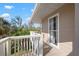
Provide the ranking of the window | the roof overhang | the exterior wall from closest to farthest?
the roof overhang < the exterior wall < the window

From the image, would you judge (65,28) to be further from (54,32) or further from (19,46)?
(19,46)

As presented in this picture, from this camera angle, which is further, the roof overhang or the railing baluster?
the railing baluster

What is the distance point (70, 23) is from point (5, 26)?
52.1 inches

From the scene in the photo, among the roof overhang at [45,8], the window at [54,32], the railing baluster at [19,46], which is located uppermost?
the roof overhang at [45,8]

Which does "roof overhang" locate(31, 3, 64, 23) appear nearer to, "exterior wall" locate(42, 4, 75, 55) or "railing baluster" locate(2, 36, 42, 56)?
"exterior wall" locate(42, 4, 75, 55)

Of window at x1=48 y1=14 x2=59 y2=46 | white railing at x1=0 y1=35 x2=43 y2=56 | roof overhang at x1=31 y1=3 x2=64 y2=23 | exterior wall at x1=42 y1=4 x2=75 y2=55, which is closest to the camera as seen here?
roof overhang at x1=31 y1=3 x2=64 y2=23

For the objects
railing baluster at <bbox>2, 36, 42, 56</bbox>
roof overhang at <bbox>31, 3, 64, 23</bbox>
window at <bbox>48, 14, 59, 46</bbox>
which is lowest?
railing baluster at <bbox>2, 36, 42, 56</bbox>

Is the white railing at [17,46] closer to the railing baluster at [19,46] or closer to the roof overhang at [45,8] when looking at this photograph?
the railing baluster at [19,46]

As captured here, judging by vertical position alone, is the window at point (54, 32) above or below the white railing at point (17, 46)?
above

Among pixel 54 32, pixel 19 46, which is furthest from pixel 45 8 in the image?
Result: pixel 19 46

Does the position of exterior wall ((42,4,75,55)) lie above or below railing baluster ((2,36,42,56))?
above

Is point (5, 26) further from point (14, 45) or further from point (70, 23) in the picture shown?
point (70, 23)

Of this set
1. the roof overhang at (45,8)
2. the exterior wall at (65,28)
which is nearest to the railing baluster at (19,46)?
the roof overhang at (45,8)

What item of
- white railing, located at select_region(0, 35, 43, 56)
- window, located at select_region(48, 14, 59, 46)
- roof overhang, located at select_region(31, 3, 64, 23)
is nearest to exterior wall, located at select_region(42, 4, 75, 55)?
roof overhang, located at select_region(31, 3, 64, 23)
